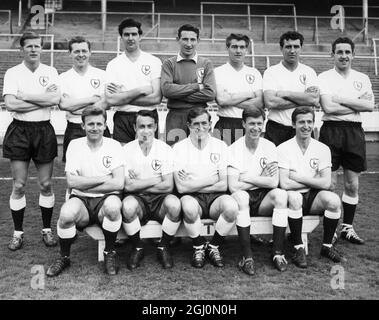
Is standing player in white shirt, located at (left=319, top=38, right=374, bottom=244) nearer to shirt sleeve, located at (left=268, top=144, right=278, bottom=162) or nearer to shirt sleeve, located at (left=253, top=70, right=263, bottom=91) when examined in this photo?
shirt sleeve, located at (left=253, top=70, right=263, bottom=91)

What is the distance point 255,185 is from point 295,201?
0.36 metres

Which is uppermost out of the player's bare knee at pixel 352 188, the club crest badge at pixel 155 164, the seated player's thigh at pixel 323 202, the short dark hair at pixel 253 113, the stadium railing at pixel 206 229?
the short dark hair at pixel 253 113

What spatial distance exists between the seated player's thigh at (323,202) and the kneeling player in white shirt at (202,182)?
2.48 ft

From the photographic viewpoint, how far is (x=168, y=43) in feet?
53.1

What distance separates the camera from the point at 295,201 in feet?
12.4

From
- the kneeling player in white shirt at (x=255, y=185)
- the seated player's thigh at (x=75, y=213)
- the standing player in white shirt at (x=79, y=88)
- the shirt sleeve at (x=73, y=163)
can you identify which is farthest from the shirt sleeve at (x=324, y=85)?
the seated player's thigh at (x=75, y=213)

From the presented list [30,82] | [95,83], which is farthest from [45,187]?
[95,83]

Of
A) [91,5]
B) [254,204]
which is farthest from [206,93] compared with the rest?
[91,5]

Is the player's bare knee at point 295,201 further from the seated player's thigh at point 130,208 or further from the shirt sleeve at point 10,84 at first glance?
the shirt sleeve at point 10,84

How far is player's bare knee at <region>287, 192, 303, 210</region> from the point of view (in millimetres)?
3771

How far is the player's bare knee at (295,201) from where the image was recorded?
3.77 meters

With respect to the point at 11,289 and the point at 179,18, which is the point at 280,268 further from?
the point at 179,18

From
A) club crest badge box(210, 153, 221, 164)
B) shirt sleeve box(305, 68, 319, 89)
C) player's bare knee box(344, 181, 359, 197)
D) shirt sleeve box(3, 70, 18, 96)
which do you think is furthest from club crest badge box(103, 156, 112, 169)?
player's bare knee box(344, 181, 359, 197)
